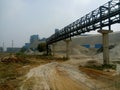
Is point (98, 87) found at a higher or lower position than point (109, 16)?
lower

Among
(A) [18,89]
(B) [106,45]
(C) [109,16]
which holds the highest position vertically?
(C) [109,16]

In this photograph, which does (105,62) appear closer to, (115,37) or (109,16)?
(109,16)

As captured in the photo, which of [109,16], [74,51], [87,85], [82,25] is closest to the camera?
[87,85]

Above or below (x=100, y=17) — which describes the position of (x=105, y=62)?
below

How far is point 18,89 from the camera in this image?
47.5ft

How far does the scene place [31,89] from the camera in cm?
1424

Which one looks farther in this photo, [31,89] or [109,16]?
[109,16]

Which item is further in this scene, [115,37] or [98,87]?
[115,37]

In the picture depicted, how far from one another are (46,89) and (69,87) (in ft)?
4.61

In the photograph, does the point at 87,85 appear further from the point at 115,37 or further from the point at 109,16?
the point at 115,37

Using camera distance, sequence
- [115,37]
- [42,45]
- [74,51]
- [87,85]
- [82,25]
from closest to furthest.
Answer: [87,85] < [82,25] < [74,51] < [115,37] < [42,45]

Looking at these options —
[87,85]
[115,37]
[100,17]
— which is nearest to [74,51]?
[115,37]

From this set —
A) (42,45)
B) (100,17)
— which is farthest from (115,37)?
(100,17)

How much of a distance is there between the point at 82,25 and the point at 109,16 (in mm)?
9856
